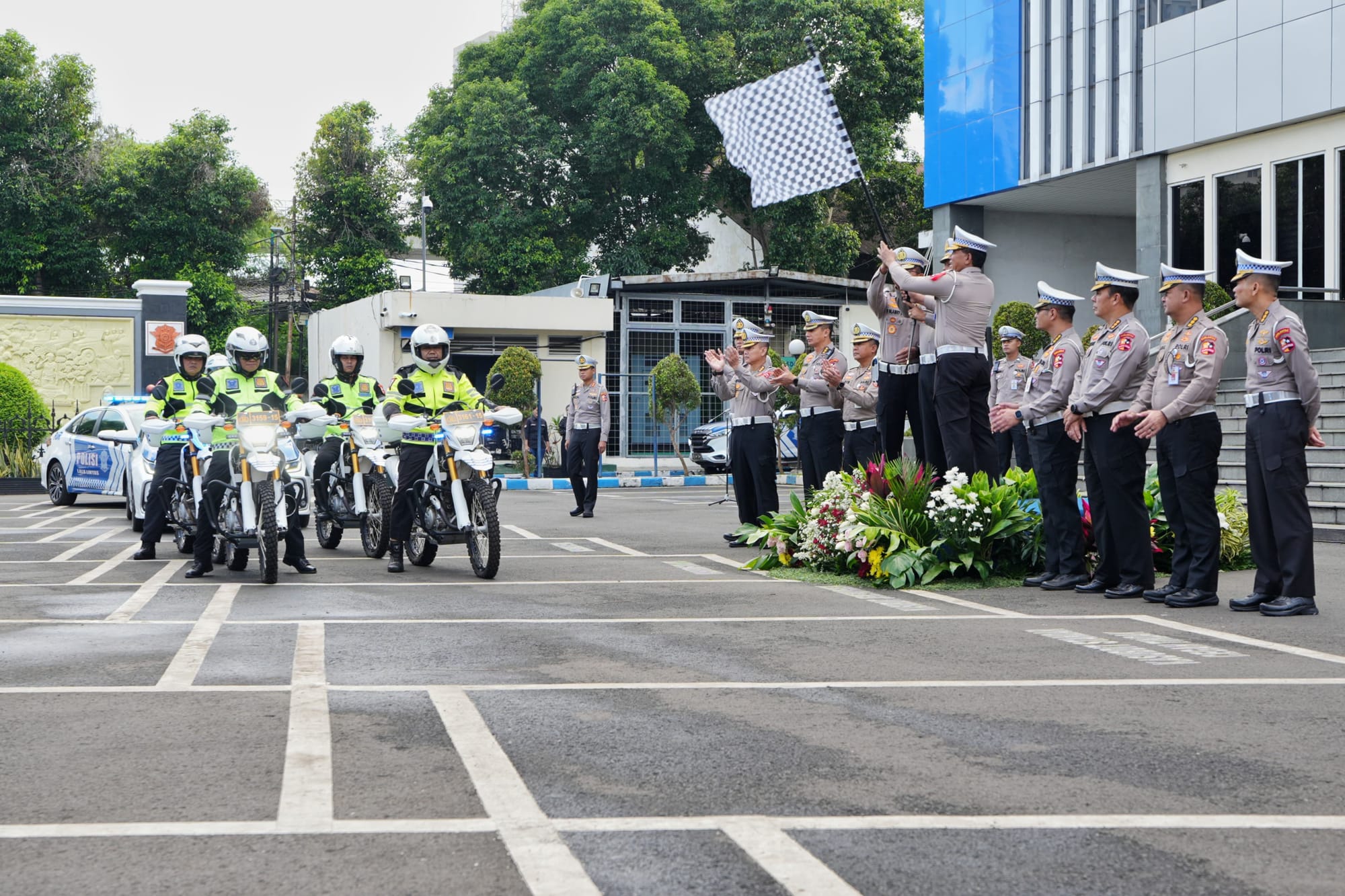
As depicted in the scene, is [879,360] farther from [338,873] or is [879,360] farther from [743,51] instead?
[743,51]

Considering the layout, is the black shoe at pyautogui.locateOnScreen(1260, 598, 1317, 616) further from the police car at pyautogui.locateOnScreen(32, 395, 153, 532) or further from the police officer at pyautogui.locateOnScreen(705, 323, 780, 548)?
the police car at pyautogui.locateOnScreen(32, 395, 153, 532)

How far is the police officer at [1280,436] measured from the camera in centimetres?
856

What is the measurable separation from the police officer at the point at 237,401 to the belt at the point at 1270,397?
22.0 ft

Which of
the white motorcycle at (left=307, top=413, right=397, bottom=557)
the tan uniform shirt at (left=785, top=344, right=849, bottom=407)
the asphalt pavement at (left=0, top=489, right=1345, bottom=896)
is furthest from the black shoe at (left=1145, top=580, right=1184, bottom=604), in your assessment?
the white motorcycle at (left=307, top=413, right=397, bottom=557)

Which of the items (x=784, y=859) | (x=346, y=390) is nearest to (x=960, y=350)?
(x=346, y=390)

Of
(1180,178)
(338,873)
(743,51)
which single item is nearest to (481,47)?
(743,51)

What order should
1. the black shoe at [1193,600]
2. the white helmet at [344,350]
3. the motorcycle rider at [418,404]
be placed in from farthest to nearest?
the white helmet at [344,350] < the motorcycle rider at [418,404] < the black shoe at [1193,600]

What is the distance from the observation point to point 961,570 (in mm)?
10609

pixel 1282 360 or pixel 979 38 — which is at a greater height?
pixel 979 38

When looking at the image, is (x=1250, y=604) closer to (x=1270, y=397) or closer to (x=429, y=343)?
(x=1270, y=397)

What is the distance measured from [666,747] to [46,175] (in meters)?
43.7

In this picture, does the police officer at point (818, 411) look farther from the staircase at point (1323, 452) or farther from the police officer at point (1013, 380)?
the staircase at point (1323, 452)

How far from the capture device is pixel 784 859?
3.67 metres

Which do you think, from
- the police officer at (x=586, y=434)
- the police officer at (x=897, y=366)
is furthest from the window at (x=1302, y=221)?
the police officer at (x=897, y=366)
